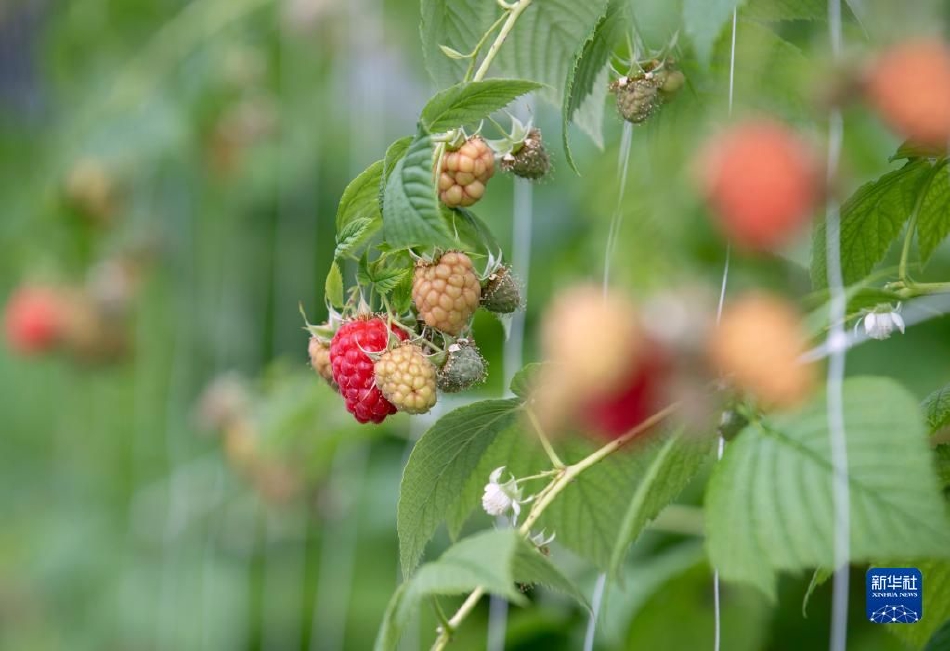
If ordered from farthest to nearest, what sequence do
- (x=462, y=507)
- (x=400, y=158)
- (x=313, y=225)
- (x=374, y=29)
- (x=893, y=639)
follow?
(x=313, y=225) < (x=374, y=29) < (x=893, y=639) < (x=462, y=507) < (x=400, y=158)

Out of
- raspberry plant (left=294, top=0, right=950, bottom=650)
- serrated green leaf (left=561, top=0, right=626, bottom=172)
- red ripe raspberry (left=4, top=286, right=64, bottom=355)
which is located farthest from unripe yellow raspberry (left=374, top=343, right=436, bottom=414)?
red ripe raspberry (left=4, top=286, right=64, bottom=355)

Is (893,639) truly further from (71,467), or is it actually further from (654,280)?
(71,467)

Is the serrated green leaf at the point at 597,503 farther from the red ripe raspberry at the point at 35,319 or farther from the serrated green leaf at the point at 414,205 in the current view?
the red ripe raspberry at the point at 35,319

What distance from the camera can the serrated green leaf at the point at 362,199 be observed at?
1.78 feet

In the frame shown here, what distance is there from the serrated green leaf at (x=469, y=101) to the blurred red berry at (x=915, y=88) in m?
0.15

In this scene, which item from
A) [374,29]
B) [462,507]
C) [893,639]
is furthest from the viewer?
[374,29]

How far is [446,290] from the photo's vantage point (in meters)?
0.51

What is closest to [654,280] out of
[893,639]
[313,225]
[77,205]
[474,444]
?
[474,444]

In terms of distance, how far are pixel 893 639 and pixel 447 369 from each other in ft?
1.78

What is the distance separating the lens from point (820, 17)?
20.7 inches

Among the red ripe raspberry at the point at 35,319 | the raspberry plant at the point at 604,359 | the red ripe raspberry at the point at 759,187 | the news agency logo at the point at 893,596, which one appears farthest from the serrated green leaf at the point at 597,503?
the red ripe raspberry at the point at 35,319

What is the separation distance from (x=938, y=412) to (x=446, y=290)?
0.72ft

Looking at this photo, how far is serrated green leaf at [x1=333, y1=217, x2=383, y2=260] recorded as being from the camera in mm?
518

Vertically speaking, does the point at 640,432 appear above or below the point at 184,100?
below
